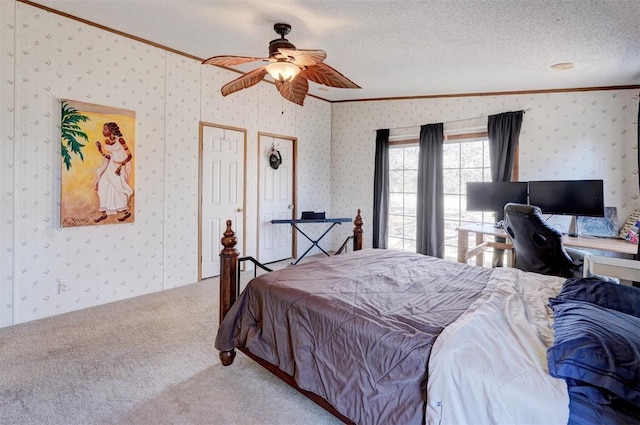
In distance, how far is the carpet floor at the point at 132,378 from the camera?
1.83m

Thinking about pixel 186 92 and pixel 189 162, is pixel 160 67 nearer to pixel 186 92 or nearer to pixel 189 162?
pixel 186 92

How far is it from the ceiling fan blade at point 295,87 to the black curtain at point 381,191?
2593mm

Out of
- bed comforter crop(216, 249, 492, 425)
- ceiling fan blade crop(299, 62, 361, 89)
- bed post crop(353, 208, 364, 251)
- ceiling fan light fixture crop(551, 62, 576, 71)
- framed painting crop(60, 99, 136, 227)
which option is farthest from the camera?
bed post crop(353, 208, 364, 251)

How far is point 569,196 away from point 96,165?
4.82m

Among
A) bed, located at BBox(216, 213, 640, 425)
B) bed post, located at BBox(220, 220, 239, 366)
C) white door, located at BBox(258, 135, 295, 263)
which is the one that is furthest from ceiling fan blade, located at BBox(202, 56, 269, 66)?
white door, located at BBox(258, 135, 295, 263)

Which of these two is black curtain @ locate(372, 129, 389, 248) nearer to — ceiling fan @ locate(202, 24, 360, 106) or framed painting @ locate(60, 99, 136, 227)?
ceiling fan @ locate(202, 24, 360, 106)

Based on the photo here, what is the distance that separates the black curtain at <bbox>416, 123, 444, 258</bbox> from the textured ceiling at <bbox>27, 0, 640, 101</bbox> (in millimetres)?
977

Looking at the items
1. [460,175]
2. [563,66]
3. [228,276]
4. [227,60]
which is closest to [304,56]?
[227,60]

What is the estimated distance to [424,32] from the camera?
289 cm

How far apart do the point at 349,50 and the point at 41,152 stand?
2.93 m

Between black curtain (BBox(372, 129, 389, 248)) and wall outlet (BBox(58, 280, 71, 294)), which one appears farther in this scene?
black curtain (BBox(372, 129, 389, 248))

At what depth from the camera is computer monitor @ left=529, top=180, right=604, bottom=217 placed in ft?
11.6

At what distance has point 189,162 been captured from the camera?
404cm

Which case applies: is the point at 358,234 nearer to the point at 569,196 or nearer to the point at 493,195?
the point at 493,195
